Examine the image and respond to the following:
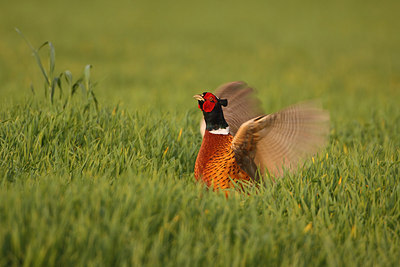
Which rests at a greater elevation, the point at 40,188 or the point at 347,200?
the point at 40,188

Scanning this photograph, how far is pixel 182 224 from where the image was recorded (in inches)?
79.4

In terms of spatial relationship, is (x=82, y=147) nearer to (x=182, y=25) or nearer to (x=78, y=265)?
(x=78, y=265)

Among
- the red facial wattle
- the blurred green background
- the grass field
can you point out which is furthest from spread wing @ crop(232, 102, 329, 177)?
the blurred green background

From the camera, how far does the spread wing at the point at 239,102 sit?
3355 millimetres

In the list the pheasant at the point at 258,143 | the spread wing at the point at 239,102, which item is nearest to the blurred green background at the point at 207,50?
the spread wing at the point at 239,102

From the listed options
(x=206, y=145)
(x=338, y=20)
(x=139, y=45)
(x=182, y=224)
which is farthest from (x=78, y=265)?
(x=338, y=20)

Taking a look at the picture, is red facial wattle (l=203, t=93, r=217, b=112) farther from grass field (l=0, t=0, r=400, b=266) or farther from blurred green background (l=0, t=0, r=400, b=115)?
blurred green background (l=0, t=0, r=400, b=115)

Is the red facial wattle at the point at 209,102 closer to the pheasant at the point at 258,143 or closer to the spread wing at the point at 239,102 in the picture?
the pheasant at the point at 258,143

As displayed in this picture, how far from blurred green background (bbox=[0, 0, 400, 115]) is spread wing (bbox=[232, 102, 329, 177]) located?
72.7 inches

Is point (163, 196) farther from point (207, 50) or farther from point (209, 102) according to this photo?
point (207, 50)

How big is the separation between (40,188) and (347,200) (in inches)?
75.9

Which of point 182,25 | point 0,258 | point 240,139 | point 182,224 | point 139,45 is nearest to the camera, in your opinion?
Result: point 0,258

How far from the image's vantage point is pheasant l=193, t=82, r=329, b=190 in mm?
2498

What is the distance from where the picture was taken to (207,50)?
12.8 meters
